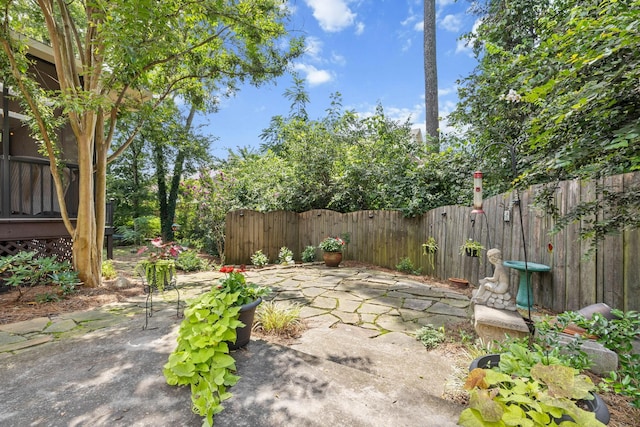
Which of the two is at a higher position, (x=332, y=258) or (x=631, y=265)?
(x=631, y=265)

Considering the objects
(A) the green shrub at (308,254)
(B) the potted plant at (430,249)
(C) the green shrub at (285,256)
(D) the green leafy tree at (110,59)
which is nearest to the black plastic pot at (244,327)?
(D) the green leafy tree at (110,59)

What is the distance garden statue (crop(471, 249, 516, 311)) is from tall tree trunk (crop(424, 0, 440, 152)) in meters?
5.95

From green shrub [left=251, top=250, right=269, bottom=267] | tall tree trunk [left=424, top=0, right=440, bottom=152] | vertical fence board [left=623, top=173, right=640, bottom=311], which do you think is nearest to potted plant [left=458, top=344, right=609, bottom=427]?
vertical fence board [left=623, top=173, right=640, bottom=311]

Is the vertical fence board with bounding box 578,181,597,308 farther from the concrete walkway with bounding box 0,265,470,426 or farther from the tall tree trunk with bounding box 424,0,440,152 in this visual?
the tall tree trunk with bounding box 424,0,440,152

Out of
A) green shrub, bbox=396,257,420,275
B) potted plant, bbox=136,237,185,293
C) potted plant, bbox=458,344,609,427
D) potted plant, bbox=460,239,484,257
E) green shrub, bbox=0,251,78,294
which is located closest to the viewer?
potted plant, bbox=458,344,609,427

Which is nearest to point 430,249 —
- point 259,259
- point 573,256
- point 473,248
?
point 473,248

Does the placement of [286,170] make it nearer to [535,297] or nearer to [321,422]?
[535,297]

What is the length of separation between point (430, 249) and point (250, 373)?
457cm

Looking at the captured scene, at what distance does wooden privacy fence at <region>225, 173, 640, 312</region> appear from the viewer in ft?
8.33

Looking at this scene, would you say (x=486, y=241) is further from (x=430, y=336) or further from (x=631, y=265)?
(x=430, y=336)

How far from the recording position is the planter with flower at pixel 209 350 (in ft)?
5.21

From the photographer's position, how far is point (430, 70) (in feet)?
26.7

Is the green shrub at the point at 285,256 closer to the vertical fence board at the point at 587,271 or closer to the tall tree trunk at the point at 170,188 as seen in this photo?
the vertical fence board at the point at 587,271

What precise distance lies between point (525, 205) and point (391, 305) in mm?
2120
